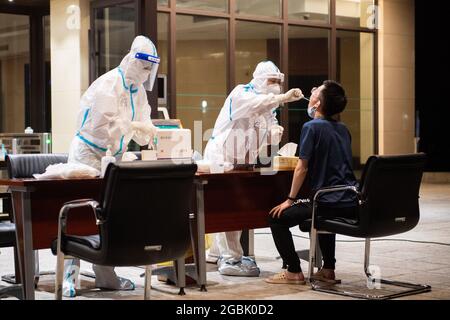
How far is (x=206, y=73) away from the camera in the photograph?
1051cm

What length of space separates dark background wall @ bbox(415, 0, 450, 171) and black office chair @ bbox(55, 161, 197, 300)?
10.6 meters

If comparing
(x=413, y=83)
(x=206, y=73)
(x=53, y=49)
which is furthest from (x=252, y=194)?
(x=413, y=83)

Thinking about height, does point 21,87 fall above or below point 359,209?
above

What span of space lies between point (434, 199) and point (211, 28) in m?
3.96

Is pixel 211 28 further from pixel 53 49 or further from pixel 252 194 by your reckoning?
pixel 252 194

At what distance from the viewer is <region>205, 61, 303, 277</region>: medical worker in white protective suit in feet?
19.0

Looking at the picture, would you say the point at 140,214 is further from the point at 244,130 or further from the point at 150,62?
the point at 244,130

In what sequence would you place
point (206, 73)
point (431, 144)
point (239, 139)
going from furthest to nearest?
point (431, 144)
point (206, 73)
point (239, 139)

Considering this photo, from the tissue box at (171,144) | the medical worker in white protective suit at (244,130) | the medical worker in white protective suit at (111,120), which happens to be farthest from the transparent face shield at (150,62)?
the medical worker in white protective suit at (244,130)

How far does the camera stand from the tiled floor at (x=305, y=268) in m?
4.96

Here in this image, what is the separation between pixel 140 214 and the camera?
148 inches

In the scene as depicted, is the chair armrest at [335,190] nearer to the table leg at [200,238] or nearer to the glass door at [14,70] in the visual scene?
the table leg at [200,238]

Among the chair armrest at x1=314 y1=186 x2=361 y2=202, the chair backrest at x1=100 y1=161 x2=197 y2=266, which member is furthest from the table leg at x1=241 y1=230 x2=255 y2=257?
the chair backrest at x1=100 y1=161 x2=197 y2=266

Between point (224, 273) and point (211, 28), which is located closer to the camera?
point (224, 273)
